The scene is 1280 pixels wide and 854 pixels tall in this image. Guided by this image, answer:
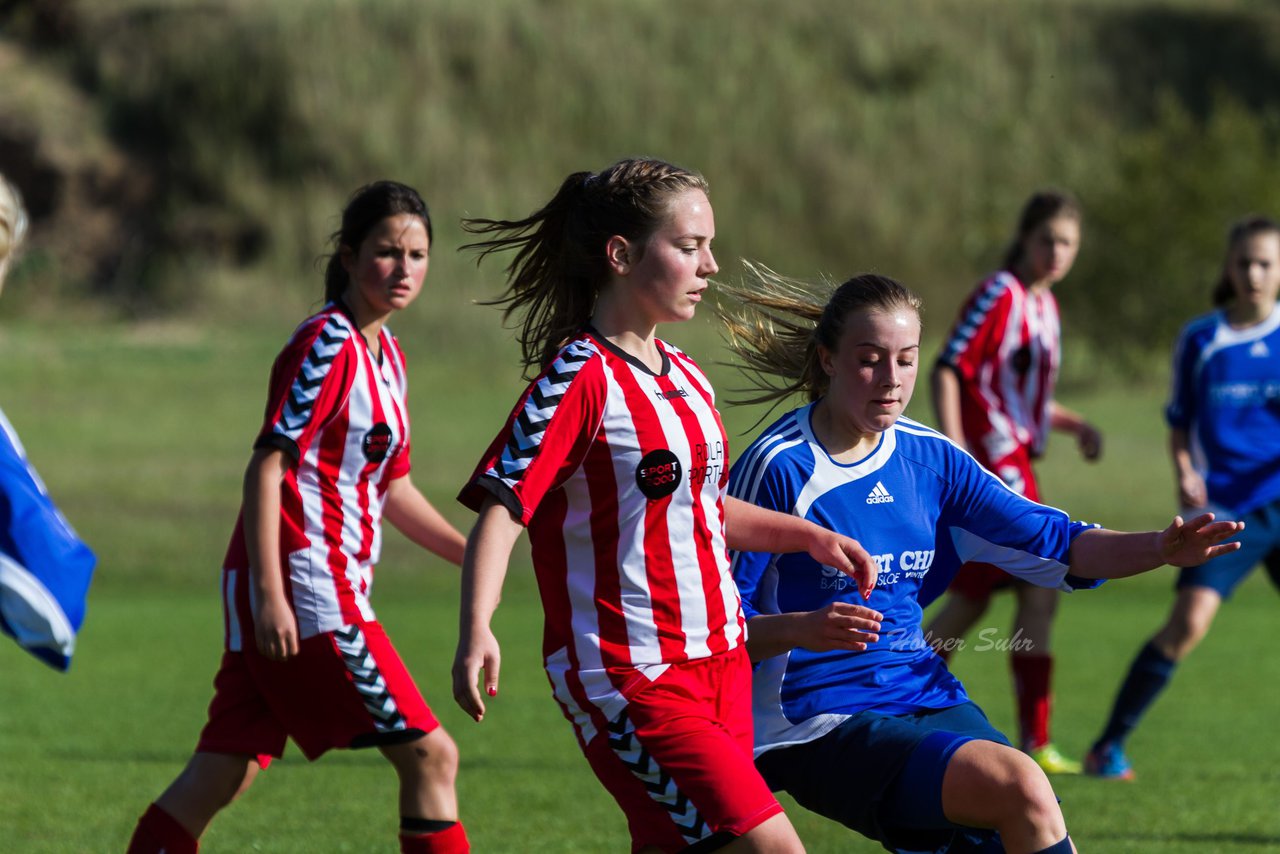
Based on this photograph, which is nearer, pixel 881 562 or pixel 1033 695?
pixel 881 562

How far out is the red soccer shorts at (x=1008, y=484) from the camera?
7.04 meters

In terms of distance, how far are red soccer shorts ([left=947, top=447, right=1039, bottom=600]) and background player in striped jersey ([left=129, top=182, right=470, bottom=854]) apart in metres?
3.09

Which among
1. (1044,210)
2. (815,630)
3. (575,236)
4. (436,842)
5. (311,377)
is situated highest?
(1044,210)

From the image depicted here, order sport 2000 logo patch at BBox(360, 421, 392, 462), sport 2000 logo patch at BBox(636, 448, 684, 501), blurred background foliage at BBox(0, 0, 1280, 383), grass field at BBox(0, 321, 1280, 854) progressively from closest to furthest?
sport 2000 logo patch at BBox(636, 448, 684, 501)
sport 2000 logo patch at BBox(360, 421, 392, 462)
grass field at BBox(0, 321, 1280, 854)
blurred background foliage at BBox(0, 0, 1280, 383)

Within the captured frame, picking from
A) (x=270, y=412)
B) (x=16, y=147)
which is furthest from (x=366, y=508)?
(x=16, y=147)

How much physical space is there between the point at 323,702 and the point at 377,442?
69 cm

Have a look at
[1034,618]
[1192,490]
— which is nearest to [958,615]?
[1034,618]

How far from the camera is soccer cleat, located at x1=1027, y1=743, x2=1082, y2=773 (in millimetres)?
6941

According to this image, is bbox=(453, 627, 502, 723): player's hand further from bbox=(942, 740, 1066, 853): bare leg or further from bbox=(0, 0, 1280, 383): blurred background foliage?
bbox=(0, 0, 1280, 383): blurred background foliage

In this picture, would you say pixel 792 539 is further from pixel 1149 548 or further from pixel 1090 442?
pixel 1090 442

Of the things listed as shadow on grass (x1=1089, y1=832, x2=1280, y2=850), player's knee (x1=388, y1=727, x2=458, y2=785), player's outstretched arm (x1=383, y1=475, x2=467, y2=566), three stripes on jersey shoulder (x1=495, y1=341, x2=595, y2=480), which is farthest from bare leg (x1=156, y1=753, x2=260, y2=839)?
shadow on grass (x1=1089, y1=832, x2=1280, y2=850)

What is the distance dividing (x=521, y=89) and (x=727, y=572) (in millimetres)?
46721

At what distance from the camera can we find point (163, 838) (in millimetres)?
4438

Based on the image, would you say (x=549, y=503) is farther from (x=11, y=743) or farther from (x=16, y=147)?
(x=16, y=147)
